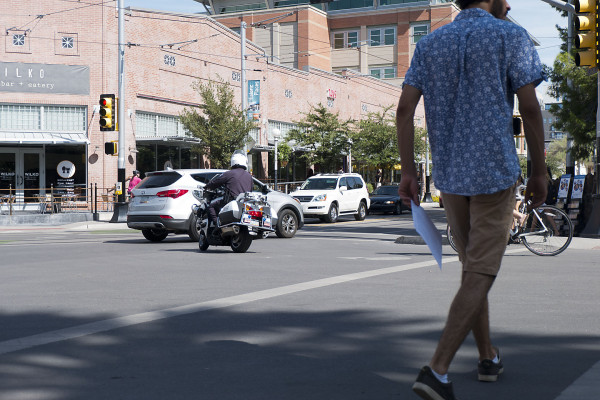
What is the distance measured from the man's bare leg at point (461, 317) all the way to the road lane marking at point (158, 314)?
2.93 metres

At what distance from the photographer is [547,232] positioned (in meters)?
12.4

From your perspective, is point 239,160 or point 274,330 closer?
point 274,330

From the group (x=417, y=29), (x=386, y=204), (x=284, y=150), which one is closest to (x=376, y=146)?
(x=284, y=150)

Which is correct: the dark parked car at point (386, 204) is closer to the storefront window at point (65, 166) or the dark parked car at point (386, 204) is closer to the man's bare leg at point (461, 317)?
the storefront window at point (65, 166)

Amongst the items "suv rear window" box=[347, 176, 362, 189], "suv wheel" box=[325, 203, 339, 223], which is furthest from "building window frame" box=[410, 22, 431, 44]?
"suv wheel" box=[325, 203, 339, 223]

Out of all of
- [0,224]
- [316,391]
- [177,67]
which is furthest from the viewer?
[177,67]

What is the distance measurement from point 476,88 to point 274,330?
2.72 metres

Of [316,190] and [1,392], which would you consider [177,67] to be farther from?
[1,392]

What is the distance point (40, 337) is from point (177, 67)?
32739 millimetres

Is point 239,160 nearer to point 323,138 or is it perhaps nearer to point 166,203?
point 166,203

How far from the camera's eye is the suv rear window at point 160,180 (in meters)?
17.0

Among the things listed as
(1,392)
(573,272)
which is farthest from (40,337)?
(573,272)

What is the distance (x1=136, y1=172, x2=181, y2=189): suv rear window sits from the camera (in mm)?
16984

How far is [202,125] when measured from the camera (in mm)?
34906
